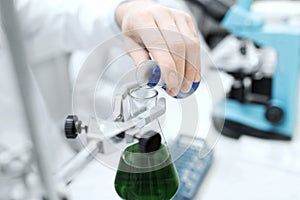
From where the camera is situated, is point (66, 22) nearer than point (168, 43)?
No

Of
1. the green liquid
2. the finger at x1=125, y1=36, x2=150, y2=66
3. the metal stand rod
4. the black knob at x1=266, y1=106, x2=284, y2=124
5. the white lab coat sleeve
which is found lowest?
the black knob at x1=266, y1=106, x2=284, y2=124

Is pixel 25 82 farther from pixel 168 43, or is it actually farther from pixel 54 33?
pixel 54 33

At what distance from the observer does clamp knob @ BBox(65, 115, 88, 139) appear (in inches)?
11.7

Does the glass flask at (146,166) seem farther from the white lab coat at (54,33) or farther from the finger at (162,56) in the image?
the white lab coat at (54,33)

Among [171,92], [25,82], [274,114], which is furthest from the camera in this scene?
[274,114]

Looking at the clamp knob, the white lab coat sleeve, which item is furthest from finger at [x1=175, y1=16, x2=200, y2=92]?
the white lab coat sleeve

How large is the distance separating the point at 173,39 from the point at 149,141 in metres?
0.15

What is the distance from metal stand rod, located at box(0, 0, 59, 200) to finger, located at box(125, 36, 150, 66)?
0.43 ft

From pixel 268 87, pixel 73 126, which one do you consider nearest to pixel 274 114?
pixel 268 87

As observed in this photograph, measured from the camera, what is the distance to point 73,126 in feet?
0.98

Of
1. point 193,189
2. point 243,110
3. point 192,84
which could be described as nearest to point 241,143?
point 243,110

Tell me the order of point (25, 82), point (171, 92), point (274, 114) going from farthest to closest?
point (274, 114)
point (171, 92)
point (25, 82)

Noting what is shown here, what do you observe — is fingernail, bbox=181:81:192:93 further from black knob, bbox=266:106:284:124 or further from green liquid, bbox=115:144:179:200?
black knob, bbox=266:106:284:124

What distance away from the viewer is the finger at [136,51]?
32 cm
